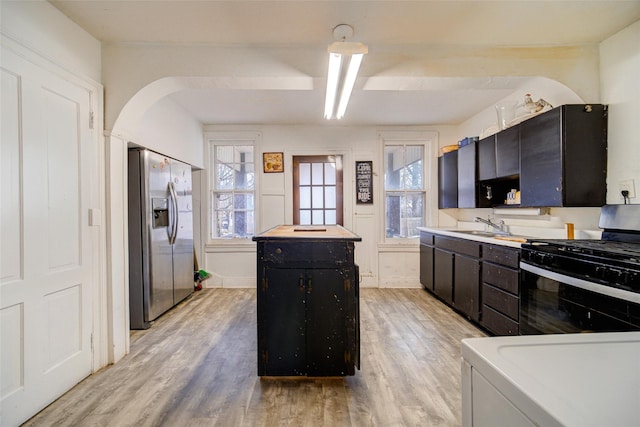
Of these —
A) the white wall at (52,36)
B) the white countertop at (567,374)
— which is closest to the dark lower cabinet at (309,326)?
the white countertop at (567,374)

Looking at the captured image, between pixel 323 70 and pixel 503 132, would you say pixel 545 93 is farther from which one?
pixel 323 70

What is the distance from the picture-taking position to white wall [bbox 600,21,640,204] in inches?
78.7

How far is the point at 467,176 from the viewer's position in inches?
144

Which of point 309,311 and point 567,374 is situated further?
point 309,311

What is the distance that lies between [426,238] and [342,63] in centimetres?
292

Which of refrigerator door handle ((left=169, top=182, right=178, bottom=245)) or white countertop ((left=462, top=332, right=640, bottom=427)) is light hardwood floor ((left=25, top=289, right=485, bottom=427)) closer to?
refrigerator door handle ((left=169, top=182, right=178, bottom=245))

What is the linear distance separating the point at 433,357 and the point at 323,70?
2.60 metres

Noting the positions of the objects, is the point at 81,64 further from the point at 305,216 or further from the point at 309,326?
the point at 305,216

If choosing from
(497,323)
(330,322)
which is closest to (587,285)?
(497,323)

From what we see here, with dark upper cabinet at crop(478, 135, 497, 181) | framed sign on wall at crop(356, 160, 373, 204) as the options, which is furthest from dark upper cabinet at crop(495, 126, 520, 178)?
framed sign on wall at crop(356, 160, 373, 204)

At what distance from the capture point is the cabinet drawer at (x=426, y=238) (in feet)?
12.9

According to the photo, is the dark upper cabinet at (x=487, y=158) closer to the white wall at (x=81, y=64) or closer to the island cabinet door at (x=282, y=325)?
the island cabinet door at (x=282, y=325)

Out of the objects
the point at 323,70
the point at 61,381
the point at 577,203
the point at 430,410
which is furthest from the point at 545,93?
the point at 61,381

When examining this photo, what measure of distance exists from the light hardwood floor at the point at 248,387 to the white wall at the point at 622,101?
5.85 ft
